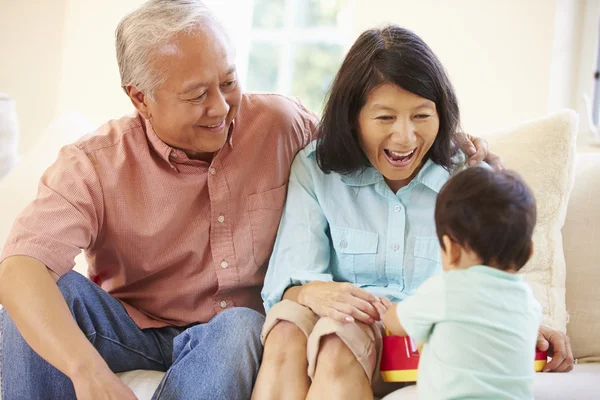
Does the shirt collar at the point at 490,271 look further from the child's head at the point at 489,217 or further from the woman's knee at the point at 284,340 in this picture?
the woman's knee at the point at 284,340

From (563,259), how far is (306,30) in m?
2.18

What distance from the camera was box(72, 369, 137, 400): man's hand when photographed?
1.42m

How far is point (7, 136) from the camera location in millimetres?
2559

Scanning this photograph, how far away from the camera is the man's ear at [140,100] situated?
176cm

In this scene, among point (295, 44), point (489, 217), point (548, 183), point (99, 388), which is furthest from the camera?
point (295, 44)

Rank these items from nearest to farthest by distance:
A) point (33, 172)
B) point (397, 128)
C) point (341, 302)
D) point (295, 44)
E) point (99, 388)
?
point (99, 388)
point (341, 302)
point (397, 128)
point (33, 172)
point (295, 44)

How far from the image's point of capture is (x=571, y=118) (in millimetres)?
1924

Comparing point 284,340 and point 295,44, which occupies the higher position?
point 295,44

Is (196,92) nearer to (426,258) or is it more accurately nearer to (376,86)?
(376,86)

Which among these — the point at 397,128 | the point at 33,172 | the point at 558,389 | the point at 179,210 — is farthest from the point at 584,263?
the point at 33,172

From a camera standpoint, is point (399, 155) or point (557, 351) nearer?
point (557, 351)

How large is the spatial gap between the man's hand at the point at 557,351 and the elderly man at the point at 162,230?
0.42 m

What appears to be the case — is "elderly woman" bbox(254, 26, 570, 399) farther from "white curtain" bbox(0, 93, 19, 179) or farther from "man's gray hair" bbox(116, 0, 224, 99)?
"white curtain" bbox(0, 93, 19, 179)

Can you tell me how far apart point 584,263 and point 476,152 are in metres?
0.40
